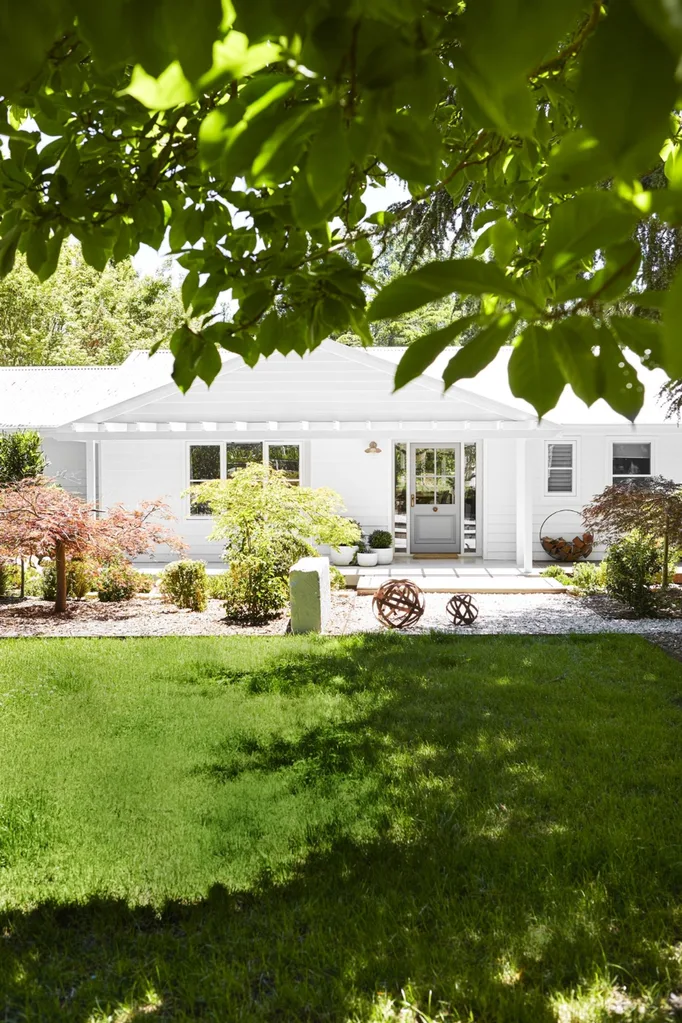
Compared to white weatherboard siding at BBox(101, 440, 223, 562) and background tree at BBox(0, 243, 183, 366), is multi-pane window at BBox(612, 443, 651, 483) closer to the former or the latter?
white weatherboard siding at BBox(101, 440, 223, 562)

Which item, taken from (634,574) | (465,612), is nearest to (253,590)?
(465,612)

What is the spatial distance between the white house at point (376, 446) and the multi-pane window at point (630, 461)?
2 cm

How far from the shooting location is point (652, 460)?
18359 millimetres

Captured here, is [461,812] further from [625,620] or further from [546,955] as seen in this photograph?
[625,620]

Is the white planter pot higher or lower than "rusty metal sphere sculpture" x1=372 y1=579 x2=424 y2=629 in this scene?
higher

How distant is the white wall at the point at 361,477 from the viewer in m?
18.2

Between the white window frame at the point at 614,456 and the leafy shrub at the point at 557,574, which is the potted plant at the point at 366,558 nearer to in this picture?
the leafy shrub at the point at 557,574

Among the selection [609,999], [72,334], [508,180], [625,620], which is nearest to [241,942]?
[609,999]

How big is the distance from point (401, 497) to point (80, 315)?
87.5ft

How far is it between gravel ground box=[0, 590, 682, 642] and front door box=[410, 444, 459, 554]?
16.8 ft

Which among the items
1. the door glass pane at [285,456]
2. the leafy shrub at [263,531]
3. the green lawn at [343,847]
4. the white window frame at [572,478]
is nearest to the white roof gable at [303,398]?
the door glass pane at [285,456]

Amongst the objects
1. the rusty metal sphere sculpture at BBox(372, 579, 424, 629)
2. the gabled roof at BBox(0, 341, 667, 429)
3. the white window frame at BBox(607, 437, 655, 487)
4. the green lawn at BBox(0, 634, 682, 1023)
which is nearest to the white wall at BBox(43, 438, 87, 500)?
the gabled roof at BBox(0, 341, 667, 429)

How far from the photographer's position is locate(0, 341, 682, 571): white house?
54.4 ft

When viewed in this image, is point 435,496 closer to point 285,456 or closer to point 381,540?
point 381,540
